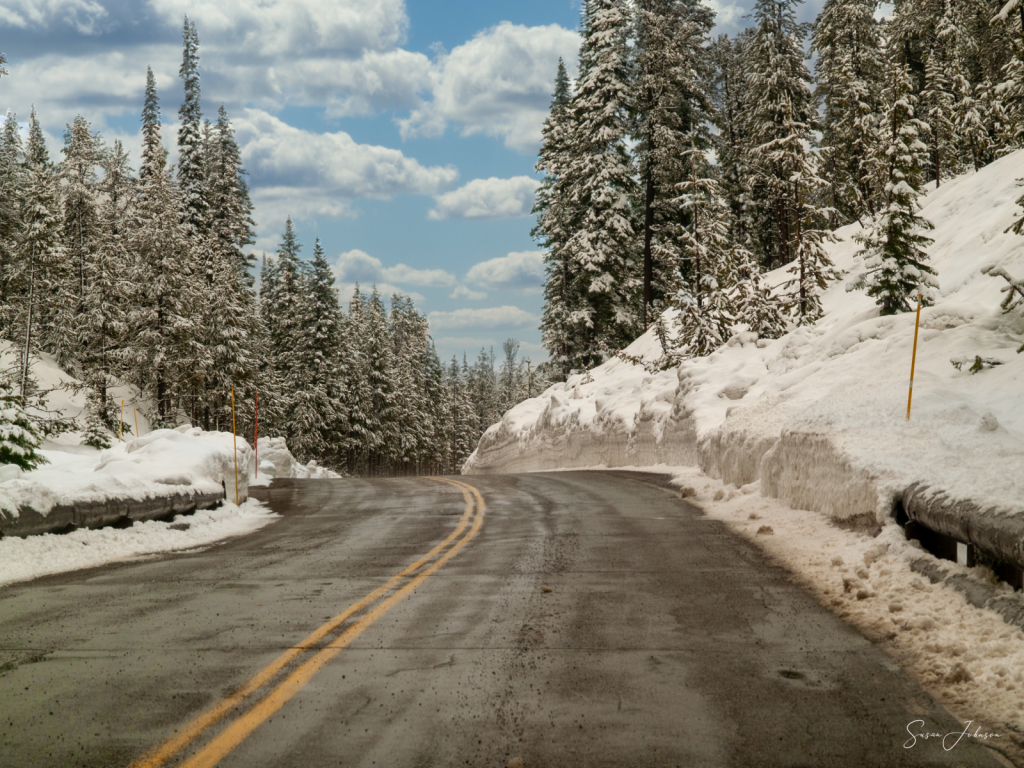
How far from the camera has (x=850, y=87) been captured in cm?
3766

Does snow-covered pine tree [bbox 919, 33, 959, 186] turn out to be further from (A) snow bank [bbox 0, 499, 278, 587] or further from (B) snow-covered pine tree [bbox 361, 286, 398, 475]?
(B) snow-covered pine tree [bbox 361, 286, 398, 475]

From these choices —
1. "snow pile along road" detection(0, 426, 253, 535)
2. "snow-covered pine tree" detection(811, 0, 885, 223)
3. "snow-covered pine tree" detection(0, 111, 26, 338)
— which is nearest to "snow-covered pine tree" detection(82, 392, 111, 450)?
"snow-covered pine tree" detection(0, 111, 26, 338)

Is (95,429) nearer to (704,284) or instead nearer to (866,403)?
(704,284)

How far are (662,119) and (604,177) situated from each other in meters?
4.26

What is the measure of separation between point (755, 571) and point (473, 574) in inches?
113

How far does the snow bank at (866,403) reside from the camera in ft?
27.5

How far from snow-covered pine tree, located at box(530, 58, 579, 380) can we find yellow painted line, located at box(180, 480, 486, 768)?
32352 mm

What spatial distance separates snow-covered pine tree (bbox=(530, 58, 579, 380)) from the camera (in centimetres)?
4075

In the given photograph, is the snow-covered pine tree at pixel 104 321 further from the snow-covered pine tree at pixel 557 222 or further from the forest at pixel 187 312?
the snow-covered pine tree at pixel 557 222

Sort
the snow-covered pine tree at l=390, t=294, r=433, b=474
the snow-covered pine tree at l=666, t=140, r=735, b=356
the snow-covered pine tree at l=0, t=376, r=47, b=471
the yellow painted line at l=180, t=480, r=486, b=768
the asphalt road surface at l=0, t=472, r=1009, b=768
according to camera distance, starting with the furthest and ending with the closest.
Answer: the snow-covered pine tree at l=390, t=294, r=433, b=474, the snow-covered pine tree at l=666, t=140, r=735, b=356, the snow-covered pine tree at l=0, t=376, r=47, b=471, the asphalt road surface at l=0, t=472, r=1009, b=768, the yellow painted line at l=180, t=480, r=486, b=768

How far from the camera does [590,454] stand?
95.1ft

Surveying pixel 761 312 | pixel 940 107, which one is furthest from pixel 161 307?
pixel 940 107

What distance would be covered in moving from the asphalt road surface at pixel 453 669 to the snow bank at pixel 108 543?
20.8 inches

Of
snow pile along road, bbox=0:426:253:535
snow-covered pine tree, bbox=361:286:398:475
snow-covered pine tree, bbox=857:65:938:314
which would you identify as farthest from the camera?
snow-covered pine tree, bbox=361:286:398:475
